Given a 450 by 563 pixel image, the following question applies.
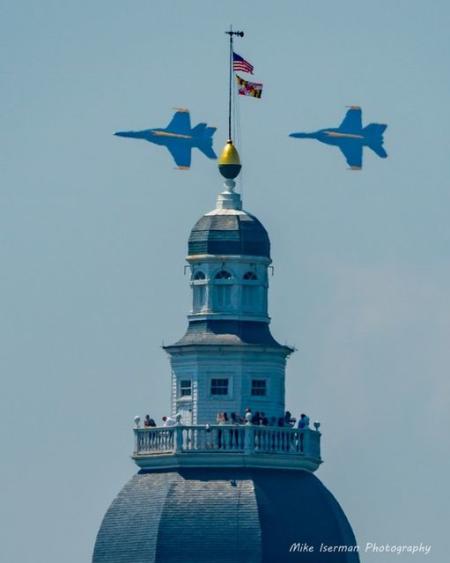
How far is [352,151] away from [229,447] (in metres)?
13.6

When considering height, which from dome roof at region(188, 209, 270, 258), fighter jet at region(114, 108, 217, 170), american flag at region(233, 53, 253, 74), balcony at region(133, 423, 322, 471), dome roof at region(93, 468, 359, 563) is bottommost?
dome roof at region(93, 468, 359, 563)

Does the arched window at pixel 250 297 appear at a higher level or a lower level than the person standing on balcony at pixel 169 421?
higher

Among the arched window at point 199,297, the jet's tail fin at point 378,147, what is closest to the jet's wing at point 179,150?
the arched window at point 199,297

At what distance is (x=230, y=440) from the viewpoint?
112 meters

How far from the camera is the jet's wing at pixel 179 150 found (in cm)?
11569

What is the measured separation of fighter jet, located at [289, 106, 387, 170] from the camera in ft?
382

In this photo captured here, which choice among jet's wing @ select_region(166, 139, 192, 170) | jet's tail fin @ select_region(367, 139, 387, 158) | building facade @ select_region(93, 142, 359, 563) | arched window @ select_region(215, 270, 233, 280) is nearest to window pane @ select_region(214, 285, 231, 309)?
building facade @ select_region(93, 142, 359, 563)

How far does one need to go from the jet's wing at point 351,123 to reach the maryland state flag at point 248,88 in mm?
4058

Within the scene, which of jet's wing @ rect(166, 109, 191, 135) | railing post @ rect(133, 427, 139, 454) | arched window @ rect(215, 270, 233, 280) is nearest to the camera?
railing post @ rect(133, 427, 139, 454)

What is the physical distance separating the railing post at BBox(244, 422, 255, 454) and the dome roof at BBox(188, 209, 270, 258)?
23.8 ft

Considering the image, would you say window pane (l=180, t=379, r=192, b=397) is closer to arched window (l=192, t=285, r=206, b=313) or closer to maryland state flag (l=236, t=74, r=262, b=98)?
arched window (l=192, t=285, r=206, b=313)

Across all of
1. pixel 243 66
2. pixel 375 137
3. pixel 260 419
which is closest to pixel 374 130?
pixel 375 137

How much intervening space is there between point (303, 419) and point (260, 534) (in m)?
5.78

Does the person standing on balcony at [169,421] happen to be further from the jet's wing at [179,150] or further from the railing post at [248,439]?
the jet's wing at [179,150]
